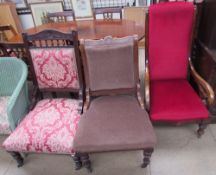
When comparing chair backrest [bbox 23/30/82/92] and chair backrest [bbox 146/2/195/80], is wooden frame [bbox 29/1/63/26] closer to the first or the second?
chair backrest [bbox 23/30/82/92]

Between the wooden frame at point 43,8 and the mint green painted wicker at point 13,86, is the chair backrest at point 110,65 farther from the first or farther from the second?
the wooden frame at point 43,8

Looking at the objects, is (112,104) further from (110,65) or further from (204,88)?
(204,88)

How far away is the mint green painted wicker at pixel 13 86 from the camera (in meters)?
1.43

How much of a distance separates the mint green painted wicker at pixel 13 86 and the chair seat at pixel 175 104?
107cm

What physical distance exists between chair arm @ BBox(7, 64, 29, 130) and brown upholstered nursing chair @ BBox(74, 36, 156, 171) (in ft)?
1.72

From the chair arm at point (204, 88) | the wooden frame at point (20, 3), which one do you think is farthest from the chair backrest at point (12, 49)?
the wooden frame at point (20, 3)

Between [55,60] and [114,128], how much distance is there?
2.36 ft

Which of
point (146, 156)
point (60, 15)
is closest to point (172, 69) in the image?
point (146, 156)

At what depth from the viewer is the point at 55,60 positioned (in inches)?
59.1

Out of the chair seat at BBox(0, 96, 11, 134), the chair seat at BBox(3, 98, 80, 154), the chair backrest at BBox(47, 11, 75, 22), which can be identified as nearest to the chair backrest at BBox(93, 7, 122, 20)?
the chair backrest at BBox(47, 11, 75, 22)

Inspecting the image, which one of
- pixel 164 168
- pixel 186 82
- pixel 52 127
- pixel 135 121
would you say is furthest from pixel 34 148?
pixel 186 82

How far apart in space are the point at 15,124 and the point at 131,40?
1.11 m

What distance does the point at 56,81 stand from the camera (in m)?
1.60

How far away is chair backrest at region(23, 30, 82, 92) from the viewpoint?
146 cm
